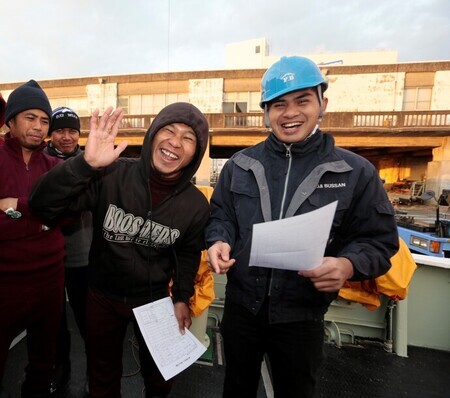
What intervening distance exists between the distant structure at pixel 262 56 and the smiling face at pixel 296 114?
29123 mm

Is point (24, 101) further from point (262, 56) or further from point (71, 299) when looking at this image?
point (262, 56)

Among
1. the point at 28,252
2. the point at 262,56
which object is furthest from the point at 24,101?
the point at 262,56

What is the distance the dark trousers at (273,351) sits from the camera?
1.36 meters

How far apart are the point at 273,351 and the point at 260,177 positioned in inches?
34.2

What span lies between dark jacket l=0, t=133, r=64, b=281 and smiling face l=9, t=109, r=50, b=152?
4 cm

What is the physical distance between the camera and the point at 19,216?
151cm

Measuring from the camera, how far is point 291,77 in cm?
129

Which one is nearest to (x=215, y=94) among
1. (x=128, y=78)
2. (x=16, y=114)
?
(x=128, y=78)

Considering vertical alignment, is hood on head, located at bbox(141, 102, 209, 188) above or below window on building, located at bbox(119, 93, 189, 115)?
below

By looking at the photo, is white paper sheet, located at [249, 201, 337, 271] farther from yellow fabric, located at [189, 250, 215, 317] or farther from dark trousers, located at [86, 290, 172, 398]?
yellow fabric, located at [189, 250, 215, 317]

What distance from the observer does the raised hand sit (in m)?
1.31

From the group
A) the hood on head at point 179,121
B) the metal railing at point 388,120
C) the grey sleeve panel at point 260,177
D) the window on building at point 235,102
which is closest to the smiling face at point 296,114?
the grey sleeve panel at point 260,177

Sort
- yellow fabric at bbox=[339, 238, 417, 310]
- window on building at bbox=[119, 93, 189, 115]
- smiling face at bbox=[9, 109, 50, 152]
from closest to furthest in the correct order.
Answer: smiling face at bbox=[9, 109, 50, 152] → yellow fabric at bbox=[339, 238, 417, 310] → window on building at bbox=[119, 93, 189, 115]

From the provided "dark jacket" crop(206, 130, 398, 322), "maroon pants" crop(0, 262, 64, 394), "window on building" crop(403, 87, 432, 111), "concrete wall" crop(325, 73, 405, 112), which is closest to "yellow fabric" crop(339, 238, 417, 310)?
"dark jacket" crop(206, 130, 398, 322)
